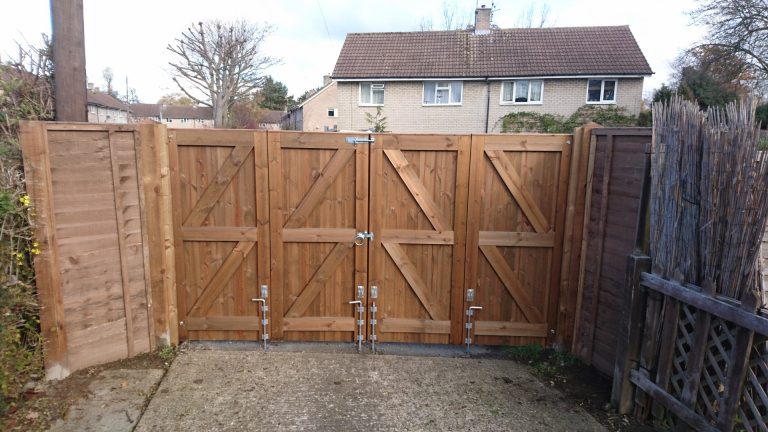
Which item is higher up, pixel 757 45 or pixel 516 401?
pixel 757 45

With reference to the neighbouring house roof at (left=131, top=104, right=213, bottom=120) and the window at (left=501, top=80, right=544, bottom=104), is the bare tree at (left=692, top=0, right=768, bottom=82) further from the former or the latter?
the neighbouring house roof at (left=131, top=104, right=213, bottom=120)

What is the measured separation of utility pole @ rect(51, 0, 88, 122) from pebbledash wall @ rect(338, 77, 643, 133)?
667 inches

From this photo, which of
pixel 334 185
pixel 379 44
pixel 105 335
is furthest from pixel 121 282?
pixel 379 44

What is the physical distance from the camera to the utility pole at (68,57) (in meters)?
3.91

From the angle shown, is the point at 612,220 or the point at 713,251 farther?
the point at 612,220

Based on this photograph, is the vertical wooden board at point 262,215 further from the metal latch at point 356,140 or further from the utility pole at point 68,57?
the utility pole at point 68,57

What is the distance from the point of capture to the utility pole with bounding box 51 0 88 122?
3908 millimetres

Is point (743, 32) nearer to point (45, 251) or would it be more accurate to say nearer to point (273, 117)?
point (45, 251)

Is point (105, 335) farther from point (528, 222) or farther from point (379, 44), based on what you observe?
point (379, 44)

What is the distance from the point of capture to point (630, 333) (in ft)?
11.1

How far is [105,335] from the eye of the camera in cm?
401

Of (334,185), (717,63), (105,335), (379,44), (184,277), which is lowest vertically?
(105,335)

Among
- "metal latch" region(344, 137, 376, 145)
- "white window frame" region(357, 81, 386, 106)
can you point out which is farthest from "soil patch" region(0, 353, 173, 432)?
"white window frame" region(357, 81, 386, 106)

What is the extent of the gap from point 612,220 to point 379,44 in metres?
20.0
